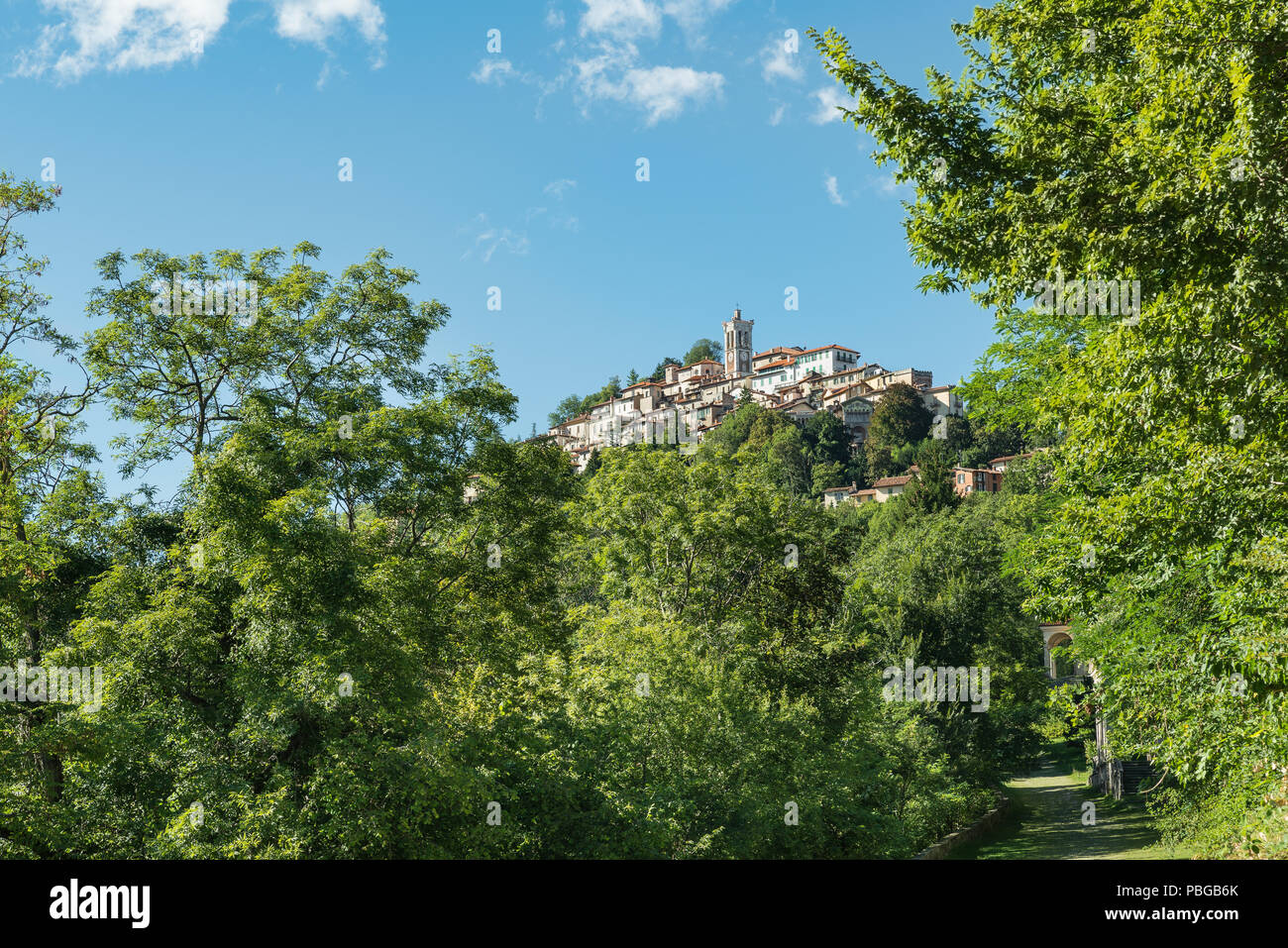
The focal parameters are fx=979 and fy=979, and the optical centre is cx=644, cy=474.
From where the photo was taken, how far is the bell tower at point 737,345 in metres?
191

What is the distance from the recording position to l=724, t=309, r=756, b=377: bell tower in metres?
191

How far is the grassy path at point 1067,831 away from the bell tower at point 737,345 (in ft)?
486

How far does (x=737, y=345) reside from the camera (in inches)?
7520

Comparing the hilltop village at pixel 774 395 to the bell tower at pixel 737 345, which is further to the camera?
the bell tower at pixel 737 345

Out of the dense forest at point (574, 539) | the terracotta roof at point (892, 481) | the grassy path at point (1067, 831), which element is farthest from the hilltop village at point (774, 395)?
the dense forest at point (574, 539)

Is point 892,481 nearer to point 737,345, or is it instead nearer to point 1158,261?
point 737,345

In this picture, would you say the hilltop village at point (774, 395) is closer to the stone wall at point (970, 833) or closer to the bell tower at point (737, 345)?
the bell tower at point (737, 345)

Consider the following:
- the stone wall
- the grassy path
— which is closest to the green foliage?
the grassy path

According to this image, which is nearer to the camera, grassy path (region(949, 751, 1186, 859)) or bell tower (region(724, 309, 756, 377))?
grassy path (region(949, 751, 1186, 859))

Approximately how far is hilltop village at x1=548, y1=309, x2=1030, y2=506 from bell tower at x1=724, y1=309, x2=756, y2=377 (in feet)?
0.63

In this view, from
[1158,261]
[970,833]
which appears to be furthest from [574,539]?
[1158,261]

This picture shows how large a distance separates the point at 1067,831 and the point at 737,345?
532 ft

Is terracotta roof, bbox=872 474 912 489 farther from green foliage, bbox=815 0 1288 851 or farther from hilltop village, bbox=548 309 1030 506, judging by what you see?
green foliage, bbox=815 0 1288 851

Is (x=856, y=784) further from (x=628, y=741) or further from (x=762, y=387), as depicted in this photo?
(x=762, y=387)
